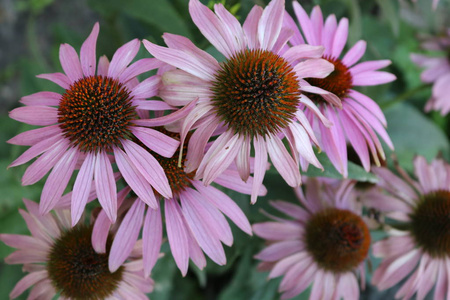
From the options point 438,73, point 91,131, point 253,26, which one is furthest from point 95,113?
point 438,73

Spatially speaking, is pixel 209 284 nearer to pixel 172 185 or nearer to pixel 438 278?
pixel 438 278

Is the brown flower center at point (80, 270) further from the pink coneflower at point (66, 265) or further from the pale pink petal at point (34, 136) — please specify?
the pale pink petal at point (34, 136)

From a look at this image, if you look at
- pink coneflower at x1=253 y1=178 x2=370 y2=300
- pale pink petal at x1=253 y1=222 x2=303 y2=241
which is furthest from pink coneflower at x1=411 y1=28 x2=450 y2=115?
pale pink petal at x1=253 y1=222 x2=303 y2=241

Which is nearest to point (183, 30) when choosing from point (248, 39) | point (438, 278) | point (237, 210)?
point (248, 39)

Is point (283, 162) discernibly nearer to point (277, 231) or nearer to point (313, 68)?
point (313, 68)

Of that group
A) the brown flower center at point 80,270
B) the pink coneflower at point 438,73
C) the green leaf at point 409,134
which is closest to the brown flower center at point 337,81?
the brown flower center at point 80,270

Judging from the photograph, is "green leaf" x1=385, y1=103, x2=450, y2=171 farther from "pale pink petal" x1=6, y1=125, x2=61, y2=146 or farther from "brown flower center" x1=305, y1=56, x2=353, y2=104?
"pale pink petal" x1=6, y1=125, x2=61, y2=146
